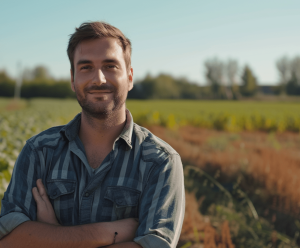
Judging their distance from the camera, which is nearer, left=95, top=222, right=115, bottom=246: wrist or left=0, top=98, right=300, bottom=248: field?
left=95, top=222, right=115, bottom=246: wrist

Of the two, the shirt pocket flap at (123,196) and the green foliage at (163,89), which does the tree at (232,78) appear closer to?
the green foliage at (163,89)

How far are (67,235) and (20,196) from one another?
15.4 inches

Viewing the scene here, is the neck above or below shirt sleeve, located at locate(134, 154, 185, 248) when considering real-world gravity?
above

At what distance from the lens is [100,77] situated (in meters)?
1.75

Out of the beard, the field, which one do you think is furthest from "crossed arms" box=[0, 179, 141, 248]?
the field

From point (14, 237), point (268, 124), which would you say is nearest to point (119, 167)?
point (14, 237)

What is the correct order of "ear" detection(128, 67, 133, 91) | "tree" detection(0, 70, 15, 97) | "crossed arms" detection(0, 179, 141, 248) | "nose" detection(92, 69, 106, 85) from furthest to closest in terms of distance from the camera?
"tree" detection(0, 70, 15, 97) < "ear" detection(128, 67, 133, 91) < "nose" detection(92, 69, 106, 85) < "crossed arms" detection(0, 179, 141, 248)

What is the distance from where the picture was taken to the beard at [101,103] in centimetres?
177

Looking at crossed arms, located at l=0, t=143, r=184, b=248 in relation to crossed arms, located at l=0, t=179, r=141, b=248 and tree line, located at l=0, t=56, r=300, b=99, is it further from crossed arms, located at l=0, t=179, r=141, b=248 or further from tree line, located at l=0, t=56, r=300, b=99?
tree line, located at l=0, t=56, r=300, b=99

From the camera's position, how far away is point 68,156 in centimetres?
180

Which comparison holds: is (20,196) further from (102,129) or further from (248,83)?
(248,83)

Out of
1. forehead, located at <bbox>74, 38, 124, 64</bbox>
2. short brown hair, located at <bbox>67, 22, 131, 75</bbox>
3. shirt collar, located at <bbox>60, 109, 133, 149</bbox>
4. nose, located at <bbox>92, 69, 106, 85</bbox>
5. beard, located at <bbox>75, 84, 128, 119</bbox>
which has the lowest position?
shirt collar, located at <bbox>60, 109, 133, 149</bbox>

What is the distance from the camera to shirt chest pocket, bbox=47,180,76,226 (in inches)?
68.1

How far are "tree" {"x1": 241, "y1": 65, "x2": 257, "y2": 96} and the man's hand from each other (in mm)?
67871
